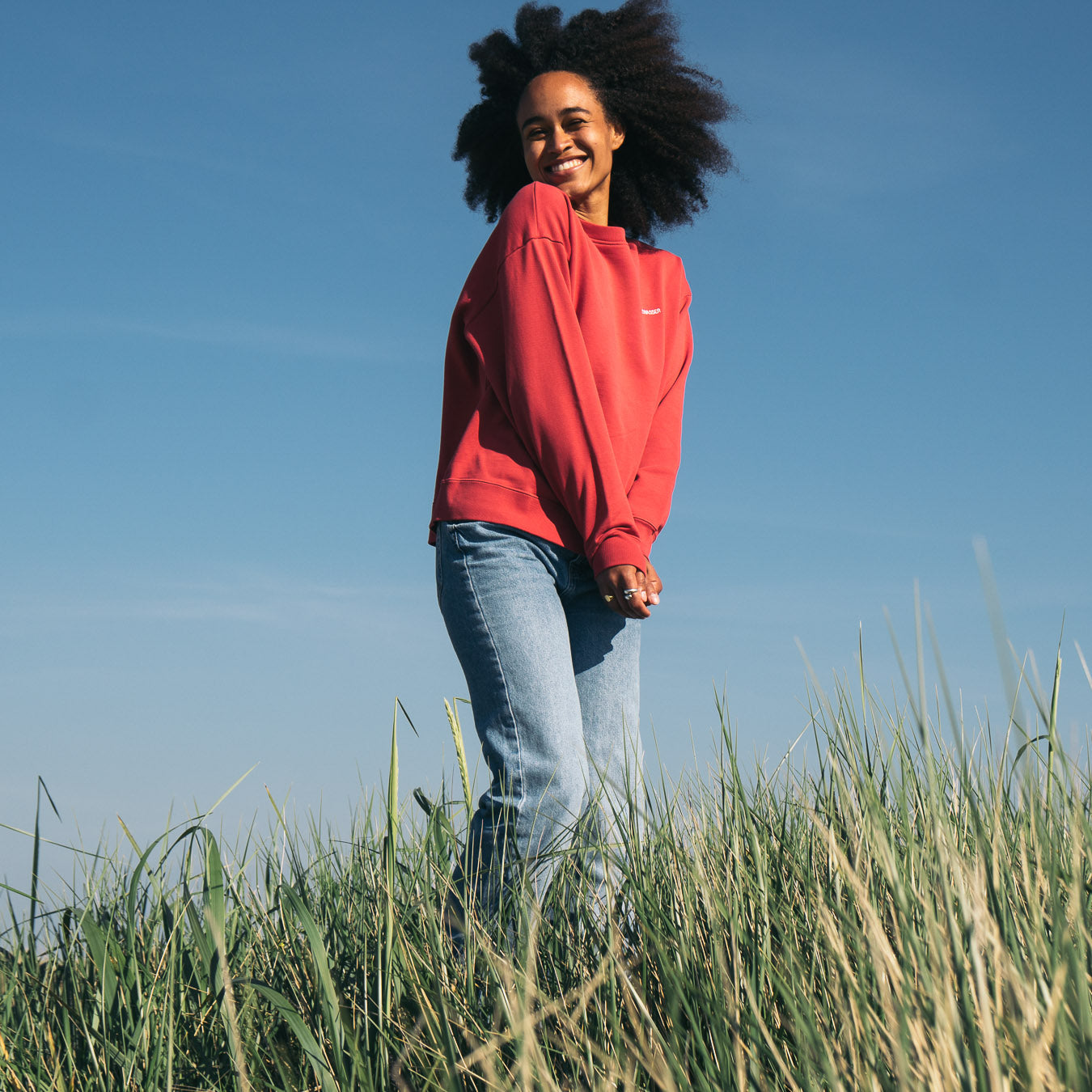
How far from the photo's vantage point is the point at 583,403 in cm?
220

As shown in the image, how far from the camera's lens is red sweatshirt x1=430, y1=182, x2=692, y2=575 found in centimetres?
215

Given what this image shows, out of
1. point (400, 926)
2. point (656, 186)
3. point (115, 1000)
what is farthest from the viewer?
point (656, 186)

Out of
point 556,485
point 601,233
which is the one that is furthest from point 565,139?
point 556,485

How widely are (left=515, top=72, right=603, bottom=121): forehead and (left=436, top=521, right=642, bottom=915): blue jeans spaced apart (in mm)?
1250

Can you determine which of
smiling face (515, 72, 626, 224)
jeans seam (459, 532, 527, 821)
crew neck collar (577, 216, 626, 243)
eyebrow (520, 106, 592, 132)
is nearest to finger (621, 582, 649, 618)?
jeans seam (459, 532, 527, 821)

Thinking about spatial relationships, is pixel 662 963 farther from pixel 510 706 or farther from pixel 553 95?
pixel 553 95

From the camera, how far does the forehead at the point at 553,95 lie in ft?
8.91

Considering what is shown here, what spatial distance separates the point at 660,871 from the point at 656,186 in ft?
7.74

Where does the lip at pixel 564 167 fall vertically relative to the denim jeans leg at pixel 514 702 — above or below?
above

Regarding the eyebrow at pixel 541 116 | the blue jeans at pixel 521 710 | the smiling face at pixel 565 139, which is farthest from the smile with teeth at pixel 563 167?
the blue jeans at pixel 521 710

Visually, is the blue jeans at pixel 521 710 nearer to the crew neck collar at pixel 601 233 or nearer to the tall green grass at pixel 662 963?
the tall green grass at pixel 662 963

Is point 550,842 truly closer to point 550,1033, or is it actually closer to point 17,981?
point 550,1033

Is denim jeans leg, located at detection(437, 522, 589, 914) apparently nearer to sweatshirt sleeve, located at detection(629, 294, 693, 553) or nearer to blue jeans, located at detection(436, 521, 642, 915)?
blue jeans, located at detection(436, 521, 642, 915)

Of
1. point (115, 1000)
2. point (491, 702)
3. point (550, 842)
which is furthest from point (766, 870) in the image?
point (115, 1000)
